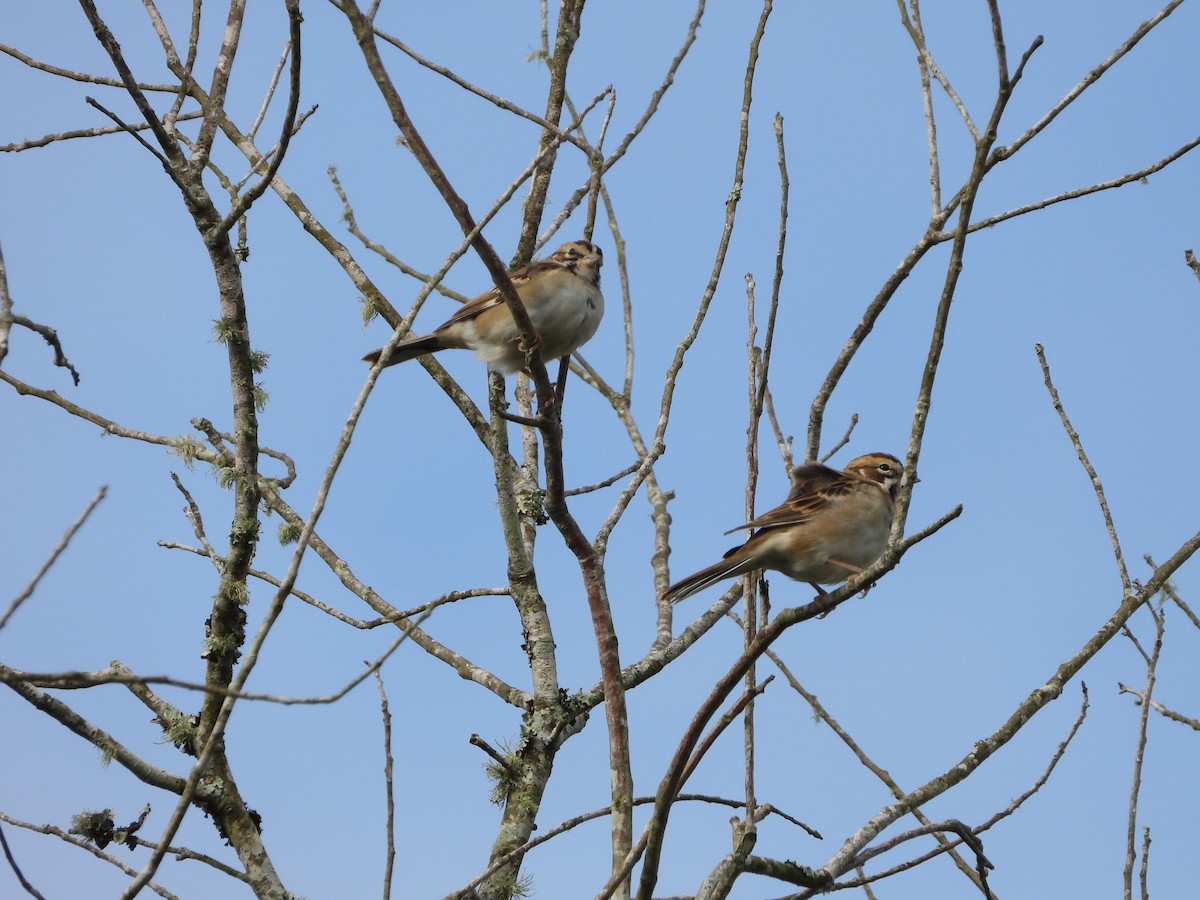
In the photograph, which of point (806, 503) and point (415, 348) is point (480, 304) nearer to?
point (415, 348)

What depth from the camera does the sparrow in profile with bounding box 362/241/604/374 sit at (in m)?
6.79

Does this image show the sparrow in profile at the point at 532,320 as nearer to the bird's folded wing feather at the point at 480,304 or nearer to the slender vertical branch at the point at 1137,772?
the bird's folded wing feather at the point at 480,304

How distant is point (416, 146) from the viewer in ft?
12.6

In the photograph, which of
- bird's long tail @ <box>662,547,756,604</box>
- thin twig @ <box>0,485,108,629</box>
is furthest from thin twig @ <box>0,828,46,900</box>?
bird's long tail @ <box>662,547,756,604</box>

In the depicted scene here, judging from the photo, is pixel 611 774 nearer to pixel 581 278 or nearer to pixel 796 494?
pixel 796 494

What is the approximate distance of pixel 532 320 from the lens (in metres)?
6.69

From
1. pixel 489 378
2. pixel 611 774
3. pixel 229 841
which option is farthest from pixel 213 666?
pixel 489 378

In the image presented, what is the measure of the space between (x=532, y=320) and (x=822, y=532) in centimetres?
195

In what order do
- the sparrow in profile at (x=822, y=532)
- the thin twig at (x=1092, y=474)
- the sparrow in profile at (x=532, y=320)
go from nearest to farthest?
the thin twig at (x=1092, y=474) < the sparrow in profile at (x=822, y=532) < the sparrow in profile at (x=532, y=320)

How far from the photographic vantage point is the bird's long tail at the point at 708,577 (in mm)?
6117

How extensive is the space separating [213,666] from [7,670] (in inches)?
61.0

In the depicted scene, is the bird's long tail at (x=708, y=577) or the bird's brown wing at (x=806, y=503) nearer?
the bird's long tail at (x=708, y=577)

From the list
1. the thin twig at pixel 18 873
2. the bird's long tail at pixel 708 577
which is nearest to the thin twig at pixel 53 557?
the thin twig at pixel 18 873

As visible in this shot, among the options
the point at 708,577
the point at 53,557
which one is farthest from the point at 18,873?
the point at 708,577
